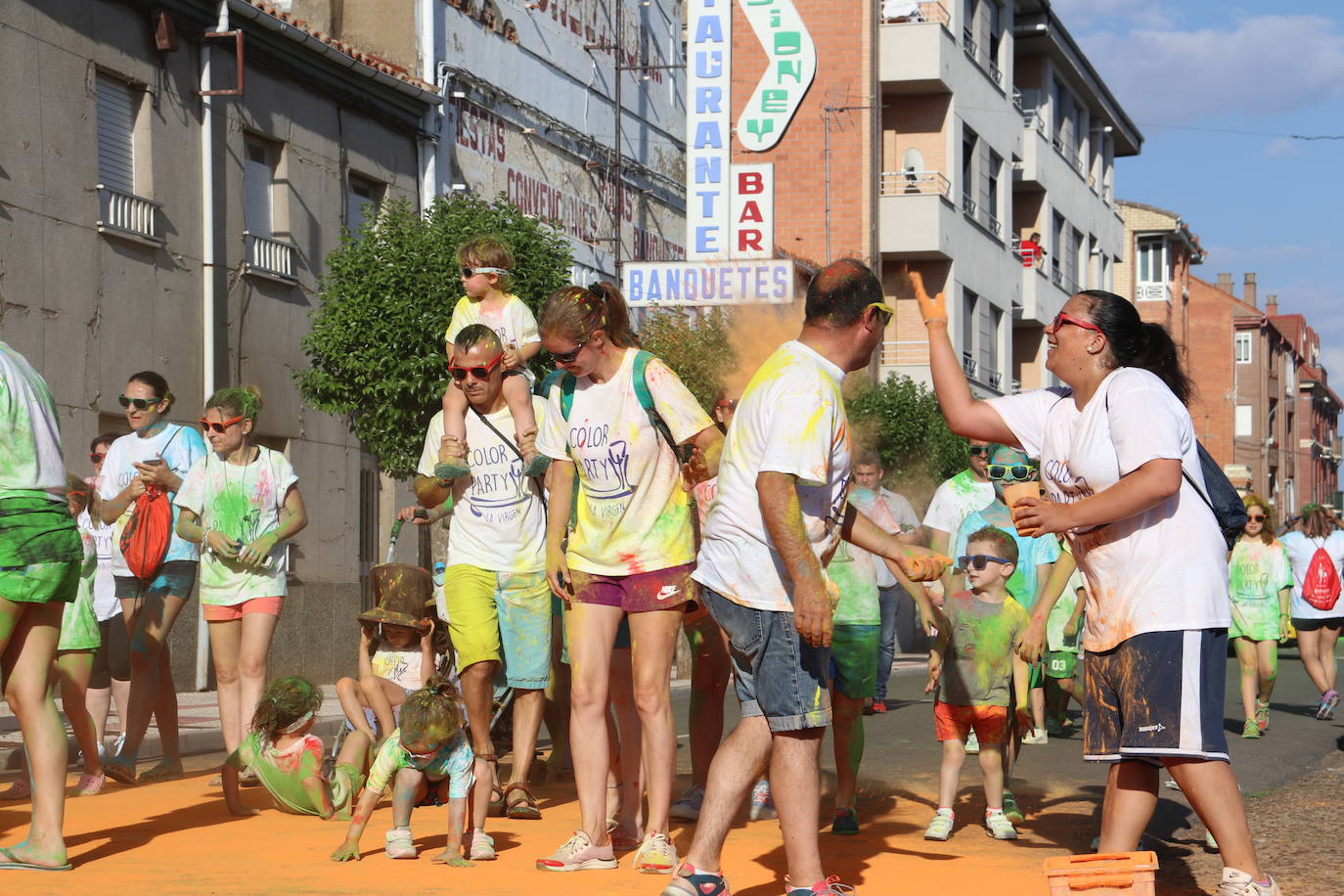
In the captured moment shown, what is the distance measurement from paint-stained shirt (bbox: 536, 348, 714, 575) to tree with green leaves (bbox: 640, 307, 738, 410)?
2010 centimetres

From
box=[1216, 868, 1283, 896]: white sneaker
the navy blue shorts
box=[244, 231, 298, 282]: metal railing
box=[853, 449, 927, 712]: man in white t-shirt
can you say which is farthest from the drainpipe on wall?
box=[1216, 868, 1283, 896]: white sneaker

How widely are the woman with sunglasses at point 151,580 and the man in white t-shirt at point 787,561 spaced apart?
14.3ft

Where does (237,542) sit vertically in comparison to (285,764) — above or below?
above

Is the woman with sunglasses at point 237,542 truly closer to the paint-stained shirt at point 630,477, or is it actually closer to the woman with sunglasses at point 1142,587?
the paint-stained shirt at point 630,477

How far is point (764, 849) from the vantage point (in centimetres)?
707

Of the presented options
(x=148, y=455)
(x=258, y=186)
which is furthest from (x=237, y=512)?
(x=258, y=186)

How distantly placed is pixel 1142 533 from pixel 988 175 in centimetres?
3796

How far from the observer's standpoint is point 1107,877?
511 centimetres

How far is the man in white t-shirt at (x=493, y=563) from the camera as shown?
25.8ft

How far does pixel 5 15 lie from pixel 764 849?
1183cm

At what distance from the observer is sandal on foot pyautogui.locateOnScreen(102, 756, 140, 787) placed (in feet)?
29.3

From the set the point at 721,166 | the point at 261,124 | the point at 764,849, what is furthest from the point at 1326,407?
the point at 764,849

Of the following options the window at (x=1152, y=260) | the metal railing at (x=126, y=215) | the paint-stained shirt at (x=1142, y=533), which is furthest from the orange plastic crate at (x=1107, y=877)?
the window at (x=1152, y=260)

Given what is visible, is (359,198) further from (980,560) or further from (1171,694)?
(1171,694)
